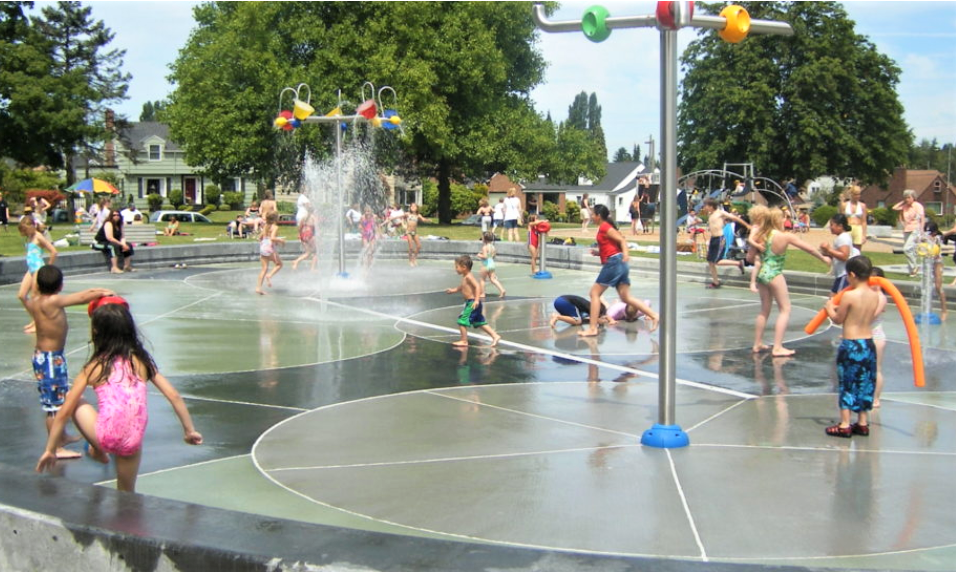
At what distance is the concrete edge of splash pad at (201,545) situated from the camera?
3.05m

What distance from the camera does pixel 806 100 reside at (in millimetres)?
54906

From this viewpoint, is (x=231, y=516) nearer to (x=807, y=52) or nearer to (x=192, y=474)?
(x=192, y=474)

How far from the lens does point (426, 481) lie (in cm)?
614

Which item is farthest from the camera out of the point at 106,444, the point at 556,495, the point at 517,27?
the point at 517,27

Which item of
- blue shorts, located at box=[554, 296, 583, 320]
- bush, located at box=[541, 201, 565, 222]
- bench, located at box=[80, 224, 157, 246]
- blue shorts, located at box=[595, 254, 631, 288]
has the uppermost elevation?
bush, located at box=[541, 201, 565, 222]

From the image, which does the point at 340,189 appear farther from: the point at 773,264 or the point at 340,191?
the point at 773,264

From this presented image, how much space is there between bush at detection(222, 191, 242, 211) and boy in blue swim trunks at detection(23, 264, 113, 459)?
73273mm

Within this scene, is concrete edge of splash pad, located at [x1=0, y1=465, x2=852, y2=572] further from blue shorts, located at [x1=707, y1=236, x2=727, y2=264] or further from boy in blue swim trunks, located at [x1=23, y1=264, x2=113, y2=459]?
blue shorts, located at [x1=707, y1=236, x2=727, y2=264]

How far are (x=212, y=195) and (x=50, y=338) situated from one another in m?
74.5

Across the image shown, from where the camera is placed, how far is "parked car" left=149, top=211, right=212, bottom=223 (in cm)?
4448

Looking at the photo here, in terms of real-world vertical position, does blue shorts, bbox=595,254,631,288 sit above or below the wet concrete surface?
above

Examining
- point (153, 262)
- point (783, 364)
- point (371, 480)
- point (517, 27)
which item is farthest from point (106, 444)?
point (517, 27)

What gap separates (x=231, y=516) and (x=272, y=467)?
3.06m

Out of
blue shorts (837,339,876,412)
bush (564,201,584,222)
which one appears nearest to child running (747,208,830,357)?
blue shorts (837,339,876,412)
